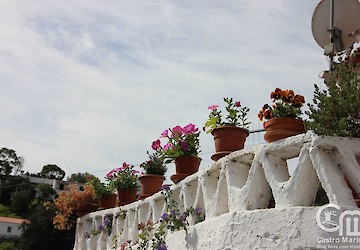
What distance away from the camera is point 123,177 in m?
7.87

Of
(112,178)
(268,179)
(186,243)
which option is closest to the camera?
(268,179)

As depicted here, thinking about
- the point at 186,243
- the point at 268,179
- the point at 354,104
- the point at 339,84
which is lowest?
the point at 186,243

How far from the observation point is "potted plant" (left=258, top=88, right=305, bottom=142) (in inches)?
174

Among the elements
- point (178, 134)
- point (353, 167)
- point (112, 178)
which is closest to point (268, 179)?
point (353, 167)

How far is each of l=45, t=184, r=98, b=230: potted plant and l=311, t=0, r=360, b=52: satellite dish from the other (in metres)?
5.17

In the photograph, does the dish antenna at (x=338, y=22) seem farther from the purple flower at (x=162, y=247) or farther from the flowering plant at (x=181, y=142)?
the purple flower at (x=162, y=247)

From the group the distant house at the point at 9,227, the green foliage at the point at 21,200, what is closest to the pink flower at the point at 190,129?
the distant house at the point at 9,227

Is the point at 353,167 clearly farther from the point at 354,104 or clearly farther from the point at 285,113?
the point at 285,113

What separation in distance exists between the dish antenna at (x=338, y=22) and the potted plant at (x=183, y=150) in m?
2.00

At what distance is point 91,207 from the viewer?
9117mm

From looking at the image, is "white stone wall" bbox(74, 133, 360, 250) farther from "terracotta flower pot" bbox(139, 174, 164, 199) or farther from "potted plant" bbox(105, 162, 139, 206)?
"potted plant" bbox(105, 162, 139, 206)

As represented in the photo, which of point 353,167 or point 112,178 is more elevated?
point 112,178

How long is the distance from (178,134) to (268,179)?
7.26 ft

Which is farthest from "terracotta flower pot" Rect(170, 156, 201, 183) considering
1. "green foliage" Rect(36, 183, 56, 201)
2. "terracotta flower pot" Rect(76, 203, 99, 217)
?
"green foliage" Rect(36, 183, 56, 201)
